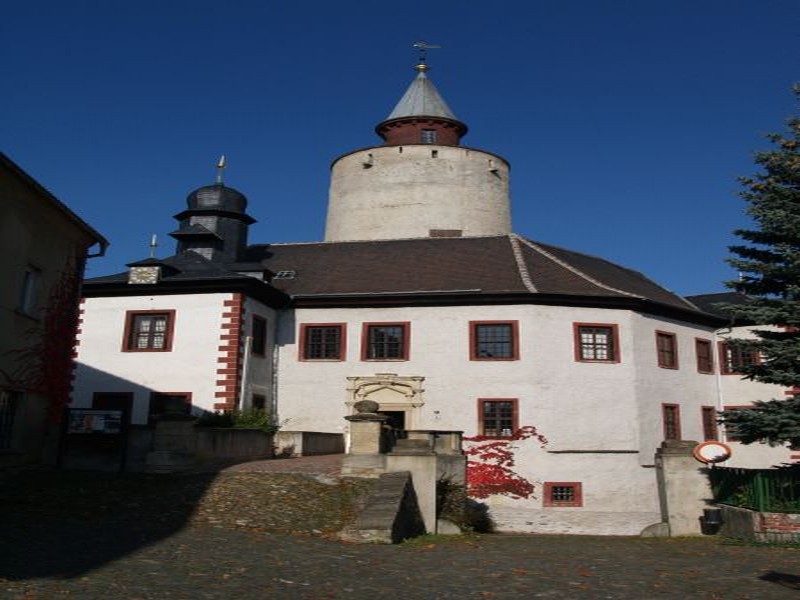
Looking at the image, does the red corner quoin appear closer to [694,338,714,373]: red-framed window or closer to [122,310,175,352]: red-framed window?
[122,310,175,352]: red-framed window

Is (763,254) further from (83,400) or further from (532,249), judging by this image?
(83,400)

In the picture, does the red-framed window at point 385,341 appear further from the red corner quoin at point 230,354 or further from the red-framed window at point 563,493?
the red-framed window at point 563,493

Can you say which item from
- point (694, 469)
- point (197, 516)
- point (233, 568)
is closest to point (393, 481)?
point (197, 516)

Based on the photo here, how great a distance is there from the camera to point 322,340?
2556 centimetres

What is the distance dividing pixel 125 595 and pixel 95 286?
→ 1856 centimetres

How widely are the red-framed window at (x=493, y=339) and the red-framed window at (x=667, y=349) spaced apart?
→ 511cm

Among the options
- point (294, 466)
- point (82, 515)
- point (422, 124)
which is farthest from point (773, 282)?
point (422, 124)

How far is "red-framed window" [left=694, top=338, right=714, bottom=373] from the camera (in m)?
27.1

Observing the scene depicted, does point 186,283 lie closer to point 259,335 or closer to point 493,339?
point 259,335

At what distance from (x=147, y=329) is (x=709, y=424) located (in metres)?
19.0

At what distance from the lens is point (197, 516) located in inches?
497

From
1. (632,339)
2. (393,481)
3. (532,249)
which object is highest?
(532,249)

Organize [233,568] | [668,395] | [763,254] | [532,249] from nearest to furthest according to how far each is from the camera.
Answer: [233,568]
[763,254]
[668,395]
[532,249]

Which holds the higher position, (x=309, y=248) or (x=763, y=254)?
(x=309, y=248)
